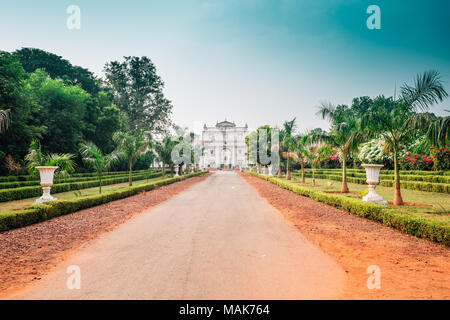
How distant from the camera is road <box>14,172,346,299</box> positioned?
10.7 ft

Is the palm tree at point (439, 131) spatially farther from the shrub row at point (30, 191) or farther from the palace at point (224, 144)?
the palace at point (224, 144)

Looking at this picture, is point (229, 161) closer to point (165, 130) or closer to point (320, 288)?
point (165, 130)

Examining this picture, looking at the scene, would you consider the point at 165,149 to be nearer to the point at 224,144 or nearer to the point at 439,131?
the point at 439,131

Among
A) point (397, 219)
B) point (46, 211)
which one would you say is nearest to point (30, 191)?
point (46, 211)

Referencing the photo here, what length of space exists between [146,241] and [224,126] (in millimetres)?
101598

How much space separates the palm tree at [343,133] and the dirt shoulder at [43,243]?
31.5 ft

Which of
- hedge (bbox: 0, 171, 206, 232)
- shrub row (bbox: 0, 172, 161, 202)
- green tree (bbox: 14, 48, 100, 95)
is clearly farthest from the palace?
hedge (bbox: 0, 171, 206, 232)

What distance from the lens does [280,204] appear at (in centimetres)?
1127

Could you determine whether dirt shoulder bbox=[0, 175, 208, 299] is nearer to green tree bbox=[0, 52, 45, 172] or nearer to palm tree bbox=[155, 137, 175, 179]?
green tree bbox=[0, 52, 45, 172]

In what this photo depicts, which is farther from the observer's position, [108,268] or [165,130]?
[165,130]

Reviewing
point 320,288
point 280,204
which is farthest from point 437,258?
point 280,204

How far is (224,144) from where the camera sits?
99625 mm

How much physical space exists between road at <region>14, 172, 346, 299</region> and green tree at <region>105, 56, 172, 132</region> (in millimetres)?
44515

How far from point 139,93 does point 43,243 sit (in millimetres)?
48744
